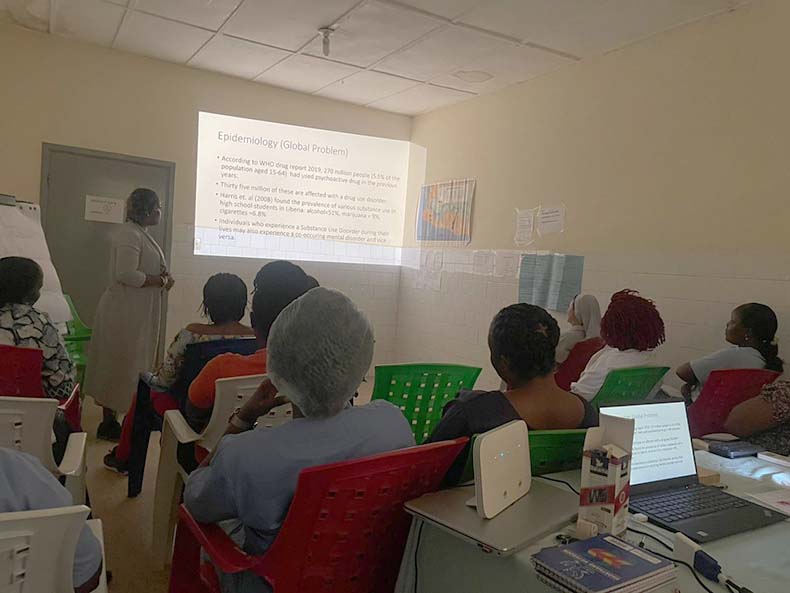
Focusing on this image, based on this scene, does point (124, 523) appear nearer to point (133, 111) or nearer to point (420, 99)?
point (133, 111)

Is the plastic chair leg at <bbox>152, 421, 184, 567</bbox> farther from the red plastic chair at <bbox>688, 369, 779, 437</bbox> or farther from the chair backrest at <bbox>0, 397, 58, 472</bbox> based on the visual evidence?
the red plastic chair at <bbox>688, 369, 779, 437</bbox>

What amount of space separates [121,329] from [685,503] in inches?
133

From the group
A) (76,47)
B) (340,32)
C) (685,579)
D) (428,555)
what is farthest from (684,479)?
(76,47)

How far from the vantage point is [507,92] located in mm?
4996

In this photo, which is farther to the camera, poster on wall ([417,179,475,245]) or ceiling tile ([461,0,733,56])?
poster on wall ([417,179,475,245])

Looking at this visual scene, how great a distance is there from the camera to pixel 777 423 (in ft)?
7.91

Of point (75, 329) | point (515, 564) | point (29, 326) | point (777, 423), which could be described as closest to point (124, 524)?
point (29, 326)

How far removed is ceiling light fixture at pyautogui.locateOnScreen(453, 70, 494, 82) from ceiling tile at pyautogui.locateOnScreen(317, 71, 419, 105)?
0.45 m

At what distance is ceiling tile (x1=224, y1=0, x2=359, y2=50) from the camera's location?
3682 mm

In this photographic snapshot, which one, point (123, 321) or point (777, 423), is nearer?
point (777, 423)

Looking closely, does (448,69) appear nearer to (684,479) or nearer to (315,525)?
(684,479)

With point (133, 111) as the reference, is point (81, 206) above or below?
below

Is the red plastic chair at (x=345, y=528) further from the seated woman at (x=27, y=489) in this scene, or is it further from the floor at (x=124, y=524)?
the floor at (x=124, y=524)

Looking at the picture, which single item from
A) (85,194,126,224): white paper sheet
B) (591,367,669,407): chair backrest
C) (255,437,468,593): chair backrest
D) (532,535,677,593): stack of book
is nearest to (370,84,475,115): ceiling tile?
(85,194,126,224): white paper sheet
